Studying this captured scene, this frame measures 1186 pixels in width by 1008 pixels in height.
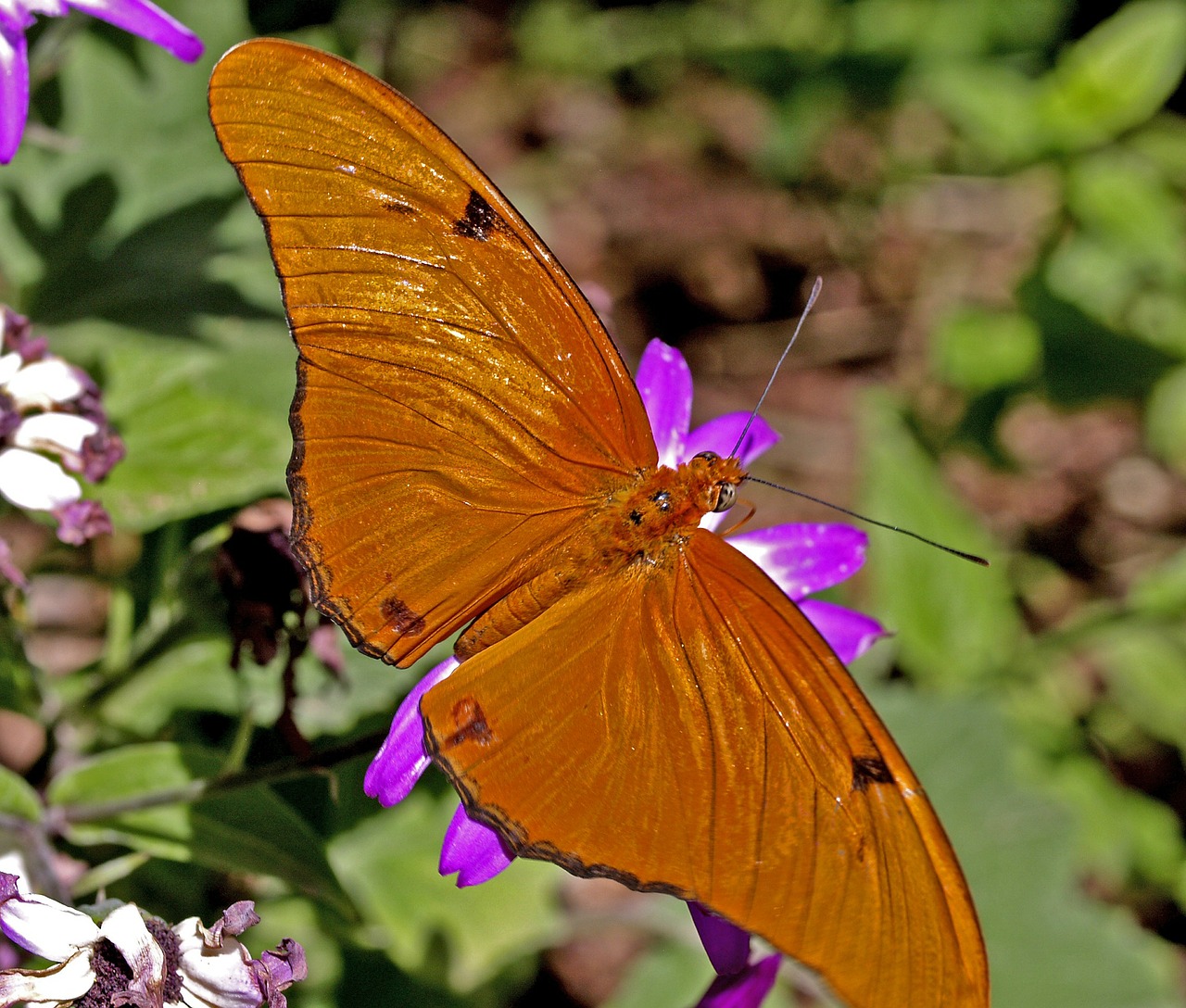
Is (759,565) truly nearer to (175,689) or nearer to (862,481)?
(175,689)

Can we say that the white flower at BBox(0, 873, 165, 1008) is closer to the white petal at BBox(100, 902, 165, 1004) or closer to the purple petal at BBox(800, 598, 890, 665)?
the white petal at BBox(100, 902, 165, 1004)

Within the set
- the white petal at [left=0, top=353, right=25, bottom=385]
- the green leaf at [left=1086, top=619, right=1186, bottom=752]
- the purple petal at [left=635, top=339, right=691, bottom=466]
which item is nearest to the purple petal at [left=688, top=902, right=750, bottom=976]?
the purple petal at [left=635, top=339, right=691, bottom=466]

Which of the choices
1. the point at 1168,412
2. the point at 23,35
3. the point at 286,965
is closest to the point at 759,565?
the point at 286,965

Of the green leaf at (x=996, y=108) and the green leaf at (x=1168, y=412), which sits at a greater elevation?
the green leaf at (x=996, y=108)

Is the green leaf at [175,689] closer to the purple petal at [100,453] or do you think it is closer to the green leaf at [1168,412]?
the purple petal at [100,453]

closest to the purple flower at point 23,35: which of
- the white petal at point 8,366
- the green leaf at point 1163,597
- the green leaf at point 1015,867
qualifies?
the white petal at point 8,366

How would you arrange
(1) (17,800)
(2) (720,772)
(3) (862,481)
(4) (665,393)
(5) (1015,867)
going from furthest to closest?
1. (3) (862,481)
2. (5) (1015,867)
3. (4) (665,393)
4. (1) (17,800)
5. (2) (720,772)

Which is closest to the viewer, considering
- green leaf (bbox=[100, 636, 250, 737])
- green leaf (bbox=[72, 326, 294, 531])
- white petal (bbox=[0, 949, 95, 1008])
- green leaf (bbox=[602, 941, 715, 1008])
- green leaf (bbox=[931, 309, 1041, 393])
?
white petal (bbox=[0, 949, 95, 1008])
